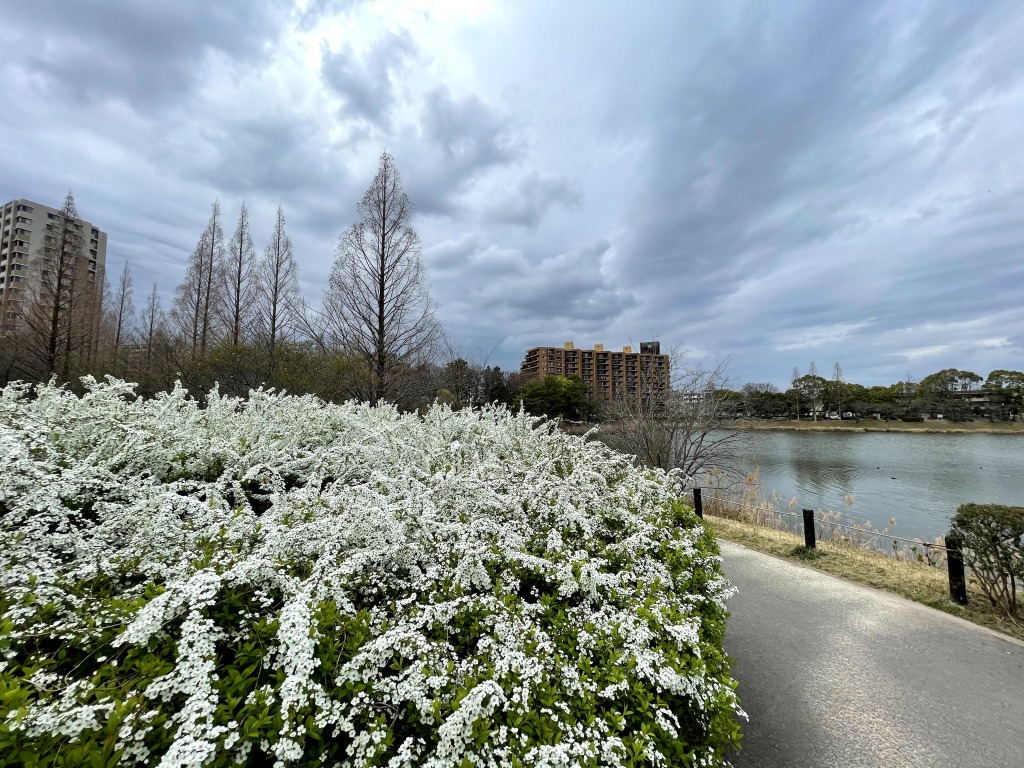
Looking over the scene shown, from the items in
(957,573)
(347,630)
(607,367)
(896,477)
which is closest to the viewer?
(347,630)

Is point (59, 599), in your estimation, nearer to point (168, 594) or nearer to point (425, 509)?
point (168, 594)

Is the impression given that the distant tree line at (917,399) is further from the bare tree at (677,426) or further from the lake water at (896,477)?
the bare tree at (677,426)

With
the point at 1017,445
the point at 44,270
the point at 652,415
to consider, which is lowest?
the point at 1017,445

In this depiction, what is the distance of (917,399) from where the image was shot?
42500 millimetres

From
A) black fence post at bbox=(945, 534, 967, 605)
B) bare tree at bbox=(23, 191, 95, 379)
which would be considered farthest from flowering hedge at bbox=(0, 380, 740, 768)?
bare tree at bbox=(23, 191, 95, 379)

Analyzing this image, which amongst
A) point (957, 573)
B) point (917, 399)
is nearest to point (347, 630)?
point (957, 573)

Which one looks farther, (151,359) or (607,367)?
(607,367)

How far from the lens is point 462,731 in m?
1.17

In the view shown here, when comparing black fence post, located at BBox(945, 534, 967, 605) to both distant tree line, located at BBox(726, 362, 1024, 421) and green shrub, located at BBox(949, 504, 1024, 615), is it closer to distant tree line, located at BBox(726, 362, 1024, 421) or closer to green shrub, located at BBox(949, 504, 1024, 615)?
green shrub, located at BBox(949, 504, 1024, 615)

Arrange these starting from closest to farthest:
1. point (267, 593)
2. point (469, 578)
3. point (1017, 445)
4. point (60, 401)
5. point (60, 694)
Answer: point (60, 694) < point (267, 593) < point (469, 578) < point (60, 401) < point (1017, 445)

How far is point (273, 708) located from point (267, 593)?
49cm

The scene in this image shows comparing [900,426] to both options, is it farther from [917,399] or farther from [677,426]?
[677,426]

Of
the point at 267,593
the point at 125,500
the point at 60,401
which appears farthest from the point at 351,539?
the point at 60,401

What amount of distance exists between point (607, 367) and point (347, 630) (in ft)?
156
